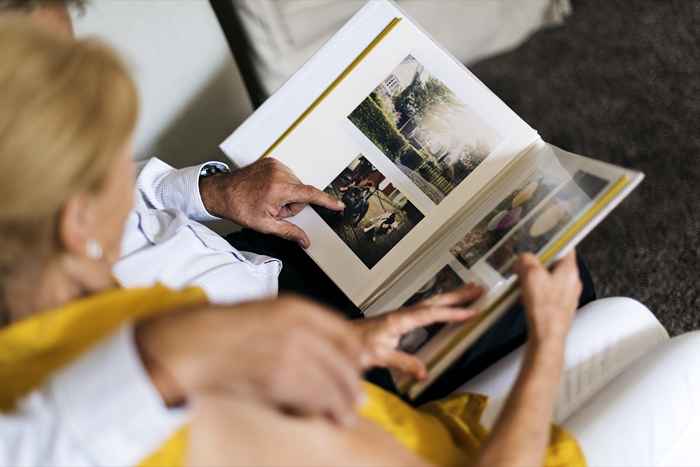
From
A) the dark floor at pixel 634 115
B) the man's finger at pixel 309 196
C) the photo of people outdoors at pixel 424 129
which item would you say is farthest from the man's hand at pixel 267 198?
the dark floor at pixel 634 115

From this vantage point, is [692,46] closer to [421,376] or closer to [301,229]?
[301,229]

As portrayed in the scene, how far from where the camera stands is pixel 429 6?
4.33ft

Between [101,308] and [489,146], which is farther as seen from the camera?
[489,146]

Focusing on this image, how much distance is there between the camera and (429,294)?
785 millimetres

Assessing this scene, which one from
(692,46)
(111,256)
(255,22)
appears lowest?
(692,46)

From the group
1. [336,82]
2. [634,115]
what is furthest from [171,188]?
[634,115]

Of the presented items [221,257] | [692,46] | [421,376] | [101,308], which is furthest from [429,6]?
[101,308]

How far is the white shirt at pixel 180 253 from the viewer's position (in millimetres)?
769

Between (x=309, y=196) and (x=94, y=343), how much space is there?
0.42 m

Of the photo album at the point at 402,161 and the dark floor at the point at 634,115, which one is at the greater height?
the photo album at the point at 402,161

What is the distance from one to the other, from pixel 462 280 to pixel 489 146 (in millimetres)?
180

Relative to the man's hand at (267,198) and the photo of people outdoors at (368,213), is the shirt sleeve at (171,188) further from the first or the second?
the photo of people outdoors at (368,213)

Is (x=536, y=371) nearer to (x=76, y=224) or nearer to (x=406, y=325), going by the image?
(x=406, y=325)

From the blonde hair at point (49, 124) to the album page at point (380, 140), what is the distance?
16.7 inches
